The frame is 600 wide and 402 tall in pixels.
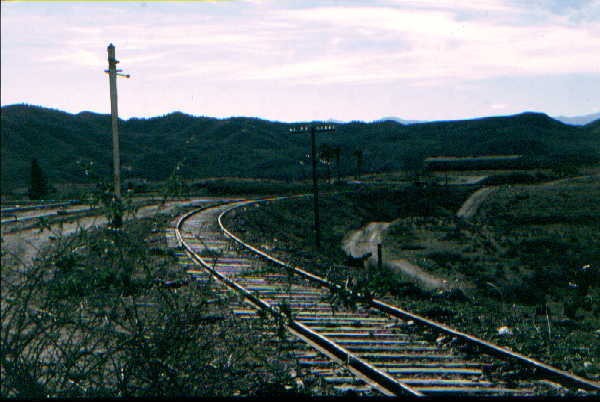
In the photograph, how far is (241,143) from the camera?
551ft

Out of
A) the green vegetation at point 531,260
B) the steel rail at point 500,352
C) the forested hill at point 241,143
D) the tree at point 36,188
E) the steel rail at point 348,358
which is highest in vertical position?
the forested hill at point 241,143

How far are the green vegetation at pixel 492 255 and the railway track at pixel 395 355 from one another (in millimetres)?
646

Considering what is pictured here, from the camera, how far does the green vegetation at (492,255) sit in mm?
11164

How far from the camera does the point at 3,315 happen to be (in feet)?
15.4

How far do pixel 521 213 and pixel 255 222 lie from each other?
76.0 feet

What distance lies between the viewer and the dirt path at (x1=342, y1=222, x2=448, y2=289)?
886 inches


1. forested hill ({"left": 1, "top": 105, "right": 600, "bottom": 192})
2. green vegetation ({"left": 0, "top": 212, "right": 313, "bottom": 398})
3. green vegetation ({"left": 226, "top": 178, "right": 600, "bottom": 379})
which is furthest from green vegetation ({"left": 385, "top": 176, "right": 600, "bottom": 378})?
forested hill ({"left": 1, "top": 105, "right": 600, "bottom": 192})

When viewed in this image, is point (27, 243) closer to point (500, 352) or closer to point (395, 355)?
point (395, 355)

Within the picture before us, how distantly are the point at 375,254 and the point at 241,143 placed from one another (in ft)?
459

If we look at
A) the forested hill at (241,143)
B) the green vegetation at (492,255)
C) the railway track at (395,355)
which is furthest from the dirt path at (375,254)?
the forested hill at (241,143)

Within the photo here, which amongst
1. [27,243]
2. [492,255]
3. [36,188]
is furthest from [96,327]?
[36,188]

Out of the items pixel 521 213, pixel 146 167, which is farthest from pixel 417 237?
pixel 146 167

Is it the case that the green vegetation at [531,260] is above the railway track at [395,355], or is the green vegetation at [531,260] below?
below

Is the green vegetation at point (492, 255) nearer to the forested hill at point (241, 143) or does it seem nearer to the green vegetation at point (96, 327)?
the green vegetation at point (96, 327)
